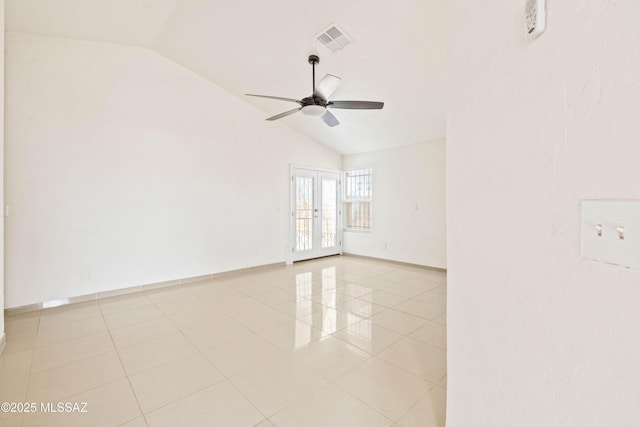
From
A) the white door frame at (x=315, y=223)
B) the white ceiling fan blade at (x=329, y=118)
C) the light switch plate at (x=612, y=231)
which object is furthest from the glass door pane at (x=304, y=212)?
the light switch plate at (x=612, y=231)

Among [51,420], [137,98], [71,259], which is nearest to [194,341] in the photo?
[51,420]

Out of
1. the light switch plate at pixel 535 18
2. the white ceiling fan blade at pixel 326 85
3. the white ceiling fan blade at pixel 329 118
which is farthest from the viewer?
the white ceiling fan blade at pixel 329 118

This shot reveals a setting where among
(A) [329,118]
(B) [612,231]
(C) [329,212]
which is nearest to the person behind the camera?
(B) [612,231]

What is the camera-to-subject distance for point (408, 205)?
5.68 meters

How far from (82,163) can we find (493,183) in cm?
460

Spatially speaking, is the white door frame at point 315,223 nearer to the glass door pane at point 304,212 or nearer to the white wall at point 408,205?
the glass door pane at point 304,212

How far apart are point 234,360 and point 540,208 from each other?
2.35m

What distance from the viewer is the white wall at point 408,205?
5230 mm

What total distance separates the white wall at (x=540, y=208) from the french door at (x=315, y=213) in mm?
4898

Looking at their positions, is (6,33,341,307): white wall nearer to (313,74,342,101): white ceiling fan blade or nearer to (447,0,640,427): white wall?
(313,74,342,101): white ceiling fan blade

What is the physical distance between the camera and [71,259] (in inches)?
142

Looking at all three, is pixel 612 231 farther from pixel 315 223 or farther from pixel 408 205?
pixel 315 223

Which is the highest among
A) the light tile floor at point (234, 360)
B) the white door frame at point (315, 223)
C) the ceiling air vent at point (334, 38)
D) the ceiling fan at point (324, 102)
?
the ceiling air vent at point (334, 38)

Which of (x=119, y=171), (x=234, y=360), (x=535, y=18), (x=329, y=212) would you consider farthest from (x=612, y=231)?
(x=329, y=212)
